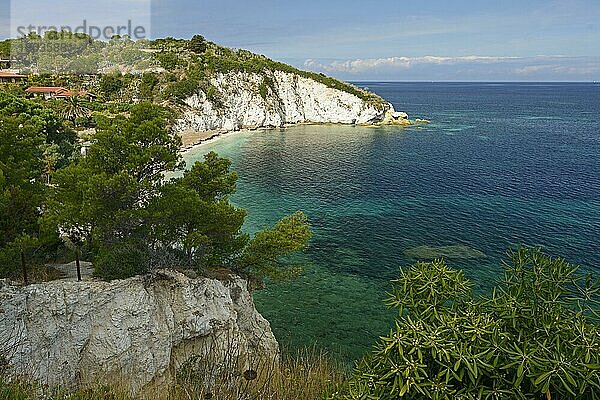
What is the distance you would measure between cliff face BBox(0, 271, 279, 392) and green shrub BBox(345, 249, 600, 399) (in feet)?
20.7

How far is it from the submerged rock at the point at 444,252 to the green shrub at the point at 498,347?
20777mm

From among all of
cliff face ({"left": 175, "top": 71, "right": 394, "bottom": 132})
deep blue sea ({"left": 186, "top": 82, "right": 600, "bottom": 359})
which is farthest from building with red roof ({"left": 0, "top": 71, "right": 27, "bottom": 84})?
deep blue sea ({"left": 186, "top": 82, "right": 600, "bottom": 359})

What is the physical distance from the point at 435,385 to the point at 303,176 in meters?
43.3

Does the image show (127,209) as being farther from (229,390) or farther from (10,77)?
(10,77)

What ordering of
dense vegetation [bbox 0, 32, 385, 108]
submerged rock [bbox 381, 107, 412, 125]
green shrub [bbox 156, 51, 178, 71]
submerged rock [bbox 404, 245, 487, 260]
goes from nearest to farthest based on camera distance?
submerged rock [bbox 404, 245, 487, 260] → dense vegetation [bbox 0, 32, 385, 108] → green shrub [bbox 156, 51, 178, 71] → submerged rock [bbox 381, 107, 412, 125]

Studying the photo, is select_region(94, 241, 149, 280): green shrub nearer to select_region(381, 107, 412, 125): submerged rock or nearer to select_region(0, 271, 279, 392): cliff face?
select_region(0, 271, 279, 392): cliff face

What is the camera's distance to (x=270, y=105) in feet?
281

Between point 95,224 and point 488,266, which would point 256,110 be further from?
point 95,224

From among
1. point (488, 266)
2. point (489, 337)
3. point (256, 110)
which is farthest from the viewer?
point (256, 110)

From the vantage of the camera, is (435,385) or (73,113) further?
(73,113)

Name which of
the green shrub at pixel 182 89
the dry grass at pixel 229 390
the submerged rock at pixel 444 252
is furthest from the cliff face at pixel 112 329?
the green shrub at pixel 182 89

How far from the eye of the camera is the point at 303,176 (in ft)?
158

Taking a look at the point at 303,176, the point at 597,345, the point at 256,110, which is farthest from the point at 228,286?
the point at 256,110

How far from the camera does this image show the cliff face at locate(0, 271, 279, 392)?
12.1m
